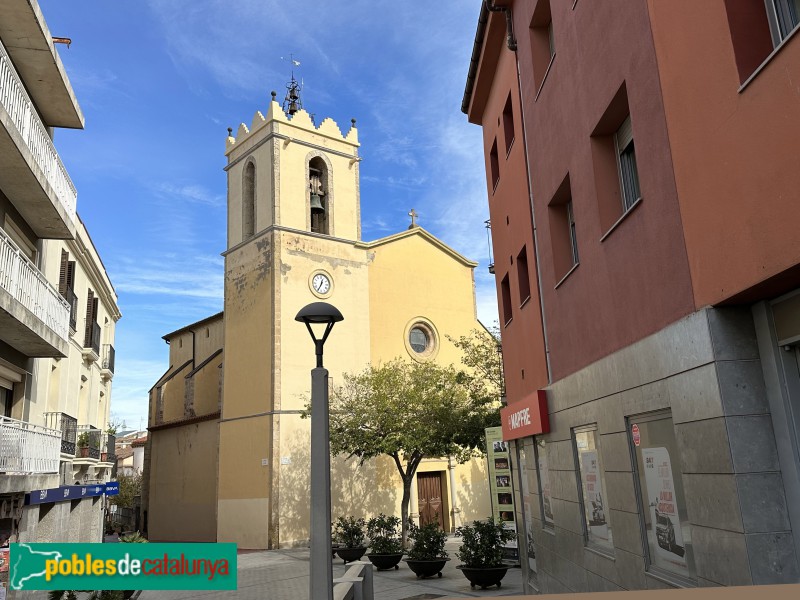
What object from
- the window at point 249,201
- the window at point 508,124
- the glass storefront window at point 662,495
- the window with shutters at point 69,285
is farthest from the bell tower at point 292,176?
the glass storefront window at point 662,495

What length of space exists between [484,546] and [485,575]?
0.57 metres

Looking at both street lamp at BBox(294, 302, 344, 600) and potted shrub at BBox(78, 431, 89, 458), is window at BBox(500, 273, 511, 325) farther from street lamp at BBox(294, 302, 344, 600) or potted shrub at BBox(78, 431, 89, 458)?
potted shrub at BBox(78, 431, 89, 458)

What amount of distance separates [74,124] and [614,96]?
42.0 feet

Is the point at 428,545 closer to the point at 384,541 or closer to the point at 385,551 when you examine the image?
the point at 385,551

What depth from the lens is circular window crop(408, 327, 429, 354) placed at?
3103 cm

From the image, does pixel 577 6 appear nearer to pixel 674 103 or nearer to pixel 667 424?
pixel 674 103

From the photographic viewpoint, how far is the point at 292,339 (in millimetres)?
26672

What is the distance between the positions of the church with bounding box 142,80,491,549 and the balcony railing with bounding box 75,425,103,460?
648cm

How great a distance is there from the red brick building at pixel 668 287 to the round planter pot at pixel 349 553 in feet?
35.5

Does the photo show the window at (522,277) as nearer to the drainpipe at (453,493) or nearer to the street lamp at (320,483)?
the street lamp at (320,483)

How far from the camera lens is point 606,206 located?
7191mm

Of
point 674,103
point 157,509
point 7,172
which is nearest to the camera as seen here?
point 674,103

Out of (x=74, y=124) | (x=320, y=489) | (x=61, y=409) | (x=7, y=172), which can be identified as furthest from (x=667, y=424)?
(x=61, y=409)

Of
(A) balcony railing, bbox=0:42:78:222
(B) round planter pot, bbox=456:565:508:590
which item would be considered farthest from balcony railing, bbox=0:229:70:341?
(B) round planter pot, bbox=456:565:508:590
